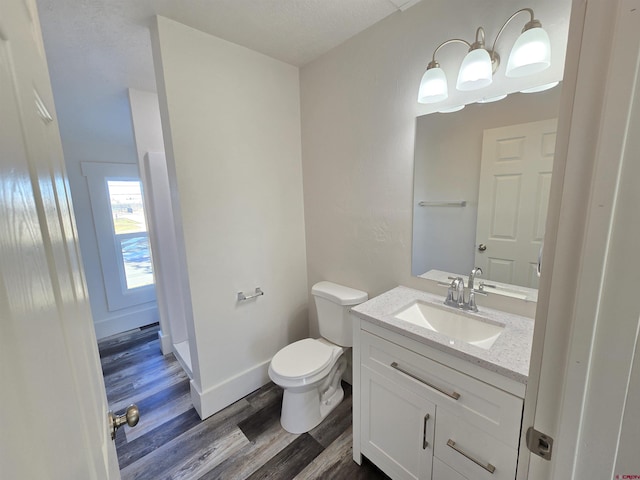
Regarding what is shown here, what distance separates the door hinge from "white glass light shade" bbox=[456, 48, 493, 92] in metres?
1.29

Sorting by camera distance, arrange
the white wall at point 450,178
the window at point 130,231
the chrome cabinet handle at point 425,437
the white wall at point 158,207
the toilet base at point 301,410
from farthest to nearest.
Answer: the window at point 130,231 < the white wall at point 158,207 < the toilet base at point 301,410 < the white wall at point 450,178 < the chrome cabinet handle at point 425,437

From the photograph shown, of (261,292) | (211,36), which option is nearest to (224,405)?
(261,292)

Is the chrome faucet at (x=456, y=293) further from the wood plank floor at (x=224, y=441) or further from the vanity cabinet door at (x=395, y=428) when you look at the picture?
the wood plank floor at (x=224, y=441)

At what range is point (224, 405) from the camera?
192cm

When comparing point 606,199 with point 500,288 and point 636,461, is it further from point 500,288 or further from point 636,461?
point 500,288

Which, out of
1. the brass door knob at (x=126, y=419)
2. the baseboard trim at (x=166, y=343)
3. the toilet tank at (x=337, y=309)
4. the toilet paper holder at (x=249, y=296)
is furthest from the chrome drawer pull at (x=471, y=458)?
the baseboard trim at (x=166, y=343)

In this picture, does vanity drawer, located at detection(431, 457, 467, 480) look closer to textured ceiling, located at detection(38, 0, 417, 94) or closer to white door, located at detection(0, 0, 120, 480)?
white door, located at detection(0, 0, 120, 480)

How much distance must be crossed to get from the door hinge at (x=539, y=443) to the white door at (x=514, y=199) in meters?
0.92

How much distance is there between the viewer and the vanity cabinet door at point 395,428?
1.15m

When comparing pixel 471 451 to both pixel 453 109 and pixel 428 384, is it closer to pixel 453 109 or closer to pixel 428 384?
pixel 428 384

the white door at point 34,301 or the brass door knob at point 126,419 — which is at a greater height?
the white door at point 34,301

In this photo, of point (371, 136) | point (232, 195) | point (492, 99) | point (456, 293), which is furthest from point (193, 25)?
point (456, 293)

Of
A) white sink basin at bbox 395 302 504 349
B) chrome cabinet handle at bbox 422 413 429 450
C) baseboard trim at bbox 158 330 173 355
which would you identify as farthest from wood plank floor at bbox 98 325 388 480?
white sink basin at bbox 395 302 504 349

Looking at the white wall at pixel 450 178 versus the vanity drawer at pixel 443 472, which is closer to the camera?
the vanity drawer at pixel 443 472
